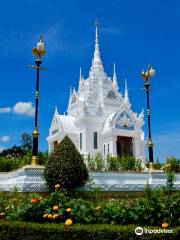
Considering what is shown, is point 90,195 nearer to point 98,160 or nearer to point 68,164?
point 68,164

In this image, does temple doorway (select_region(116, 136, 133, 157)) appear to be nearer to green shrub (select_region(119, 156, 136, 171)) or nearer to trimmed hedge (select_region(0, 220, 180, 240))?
green shrub (select_region(119, 156, 136, 171))

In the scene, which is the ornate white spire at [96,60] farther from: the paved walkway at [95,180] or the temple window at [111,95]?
the paved walkway at [95,180]

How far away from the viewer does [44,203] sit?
905 centimetres

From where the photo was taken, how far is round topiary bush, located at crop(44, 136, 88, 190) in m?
15.8

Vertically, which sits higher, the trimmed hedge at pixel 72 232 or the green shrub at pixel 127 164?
the green shrub at pixel 127 164

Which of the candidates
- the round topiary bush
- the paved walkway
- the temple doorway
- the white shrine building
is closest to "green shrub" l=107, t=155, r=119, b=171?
the paved walkway

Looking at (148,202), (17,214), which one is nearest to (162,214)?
(148,202)

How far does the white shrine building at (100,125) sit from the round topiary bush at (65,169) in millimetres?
18156

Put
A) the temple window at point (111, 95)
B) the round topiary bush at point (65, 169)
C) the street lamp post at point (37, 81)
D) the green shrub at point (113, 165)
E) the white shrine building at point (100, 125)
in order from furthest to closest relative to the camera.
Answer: the temple window at point (111, 95) < the white shrine building at point (100, 125) < the green shrub at point (113, 165) < the street lamp post at point (37, 81) < the round topiary bush at point (65, 169)

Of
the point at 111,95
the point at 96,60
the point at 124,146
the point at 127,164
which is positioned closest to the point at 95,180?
the point at 127,164

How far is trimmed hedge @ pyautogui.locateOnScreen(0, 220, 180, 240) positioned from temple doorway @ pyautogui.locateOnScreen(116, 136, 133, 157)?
28167 millimetres

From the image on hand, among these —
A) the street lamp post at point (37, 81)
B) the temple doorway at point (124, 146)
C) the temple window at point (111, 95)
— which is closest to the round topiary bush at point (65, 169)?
the street lamp post at point (37, 81)

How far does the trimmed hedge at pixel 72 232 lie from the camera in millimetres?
7691

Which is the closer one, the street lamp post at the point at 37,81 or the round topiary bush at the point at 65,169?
the round topiary bush at the point at 65,169
